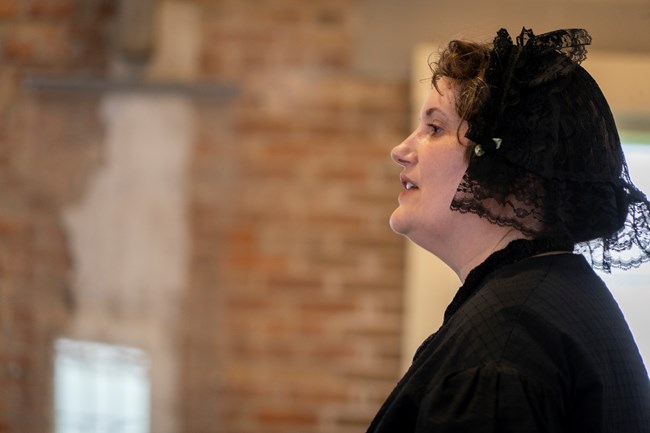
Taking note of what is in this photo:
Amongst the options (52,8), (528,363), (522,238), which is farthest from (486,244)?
(52,8)

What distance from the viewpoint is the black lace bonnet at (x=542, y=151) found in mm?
1501

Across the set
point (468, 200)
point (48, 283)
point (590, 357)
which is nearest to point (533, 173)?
point (468, 200)

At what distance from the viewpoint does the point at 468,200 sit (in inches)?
60.6

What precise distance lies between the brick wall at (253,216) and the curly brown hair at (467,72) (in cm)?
164

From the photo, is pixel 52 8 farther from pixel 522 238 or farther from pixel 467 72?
pixel 522 238

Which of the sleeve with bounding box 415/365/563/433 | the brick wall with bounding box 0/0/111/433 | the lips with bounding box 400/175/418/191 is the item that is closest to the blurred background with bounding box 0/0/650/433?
the brick wall with bounding box 0/0/111/433

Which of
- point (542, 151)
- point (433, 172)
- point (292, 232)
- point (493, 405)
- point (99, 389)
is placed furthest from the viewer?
point (99, 389)

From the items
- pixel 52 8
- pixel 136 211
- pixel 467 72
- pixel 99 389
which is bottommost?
pixel 99 389

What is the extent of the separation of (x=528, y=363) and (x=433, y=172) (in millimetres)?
374

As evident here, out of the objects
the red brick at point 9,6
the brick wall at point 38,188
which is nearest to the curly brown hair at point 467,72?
the brick wall at point 38,188

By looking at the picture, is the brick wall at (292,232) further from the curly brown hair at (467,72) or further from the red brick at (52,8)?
the curly brown hair at (467,72)

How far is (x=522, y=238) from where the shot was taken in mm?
1525

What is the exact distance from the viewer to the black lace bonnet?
1501mm

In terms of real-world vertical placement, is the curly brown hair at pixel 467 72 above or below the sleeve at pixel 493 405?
above
